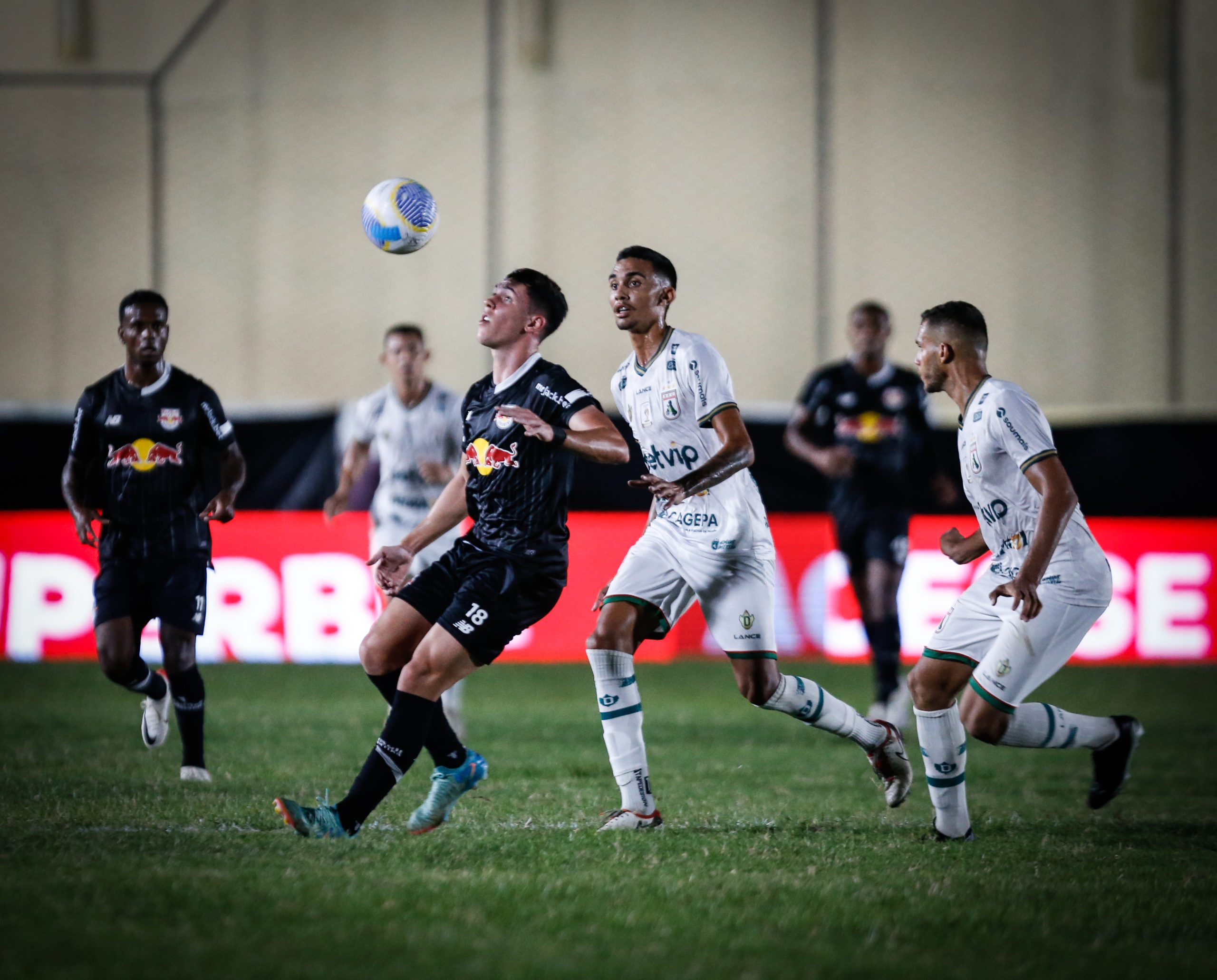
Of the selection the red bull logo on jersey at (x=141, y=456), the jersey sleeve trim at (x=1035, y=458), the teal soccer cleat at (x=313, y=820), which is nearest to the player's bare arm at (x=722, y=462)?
the jersey sleeve trim at (x=1035, y=458)

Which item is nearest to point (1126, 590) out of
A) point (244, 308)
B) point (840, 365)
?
point (840, 365)

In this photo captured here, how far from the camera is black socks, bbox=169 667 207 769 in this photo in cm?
681

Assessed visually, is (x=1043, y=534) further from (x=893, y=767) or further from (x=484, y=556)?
(x=484, y=556)

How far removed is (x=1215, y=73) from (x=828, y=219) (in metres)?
4.84

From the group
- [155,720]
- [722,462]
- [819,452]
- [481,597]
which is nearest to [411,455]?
[155,720]

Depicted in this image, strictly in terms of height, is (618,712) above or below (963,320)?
below

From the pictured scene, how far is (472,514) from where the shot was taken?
5617mm

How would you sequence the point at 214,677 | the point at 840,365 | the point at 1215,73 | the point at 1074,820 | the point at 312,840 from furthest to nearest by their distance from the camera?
the point at 1215,73 < the point at 214,677 < the point at 840,365 < the point at 1074,820 < the point at 312,840

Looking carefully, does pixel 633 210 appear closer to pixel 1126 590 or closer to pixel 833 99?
pixel 833 99

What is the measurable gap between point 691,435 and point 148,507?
278cm

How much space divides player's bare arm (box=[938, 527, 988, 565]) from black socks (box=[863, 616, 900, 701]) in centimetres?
336

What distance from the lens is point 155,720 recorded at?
714cm

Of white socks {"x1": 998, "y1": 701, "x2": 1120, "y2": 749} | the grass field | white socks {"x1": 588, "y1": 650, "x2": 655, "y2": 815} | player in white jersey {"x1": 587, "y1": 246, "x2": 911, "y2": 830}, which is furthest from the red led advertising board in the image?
white socks {"x1": 588, "y1": 650, "x2": 655, "y2": 815}

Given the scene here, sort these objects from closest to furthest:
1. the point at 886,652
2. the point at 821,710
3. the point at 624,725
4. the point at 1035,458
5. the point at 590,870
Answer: the point at 590,870
the point at 1035,458
the point at 624,725
the point at 821,710
the point at 886,652
